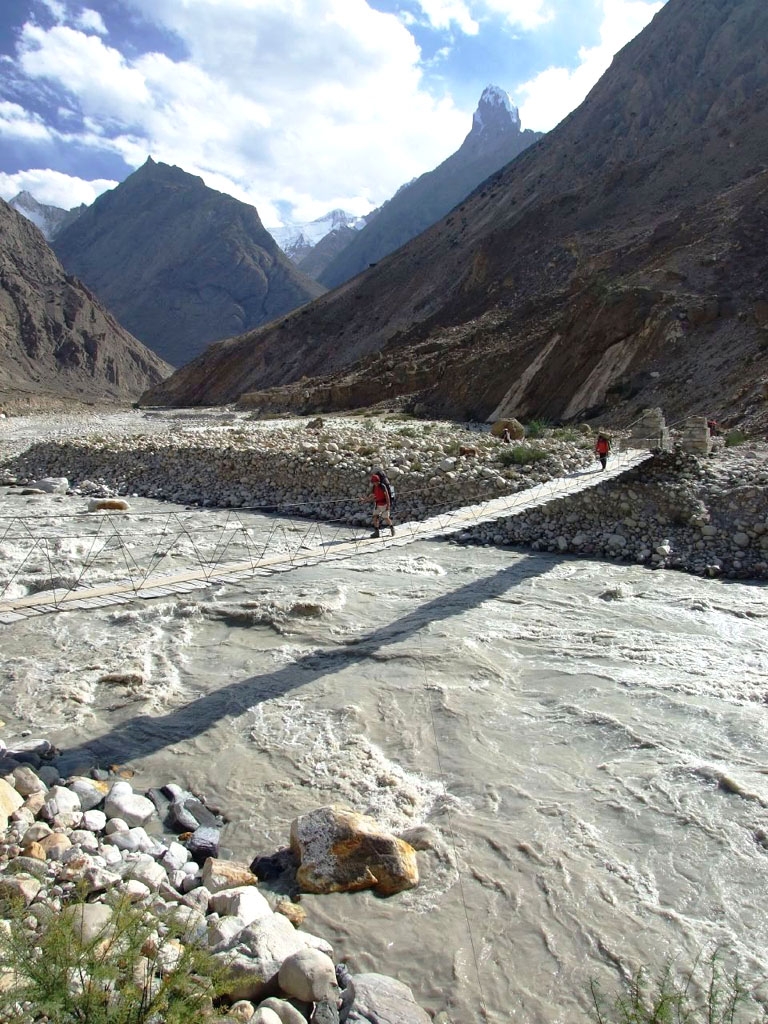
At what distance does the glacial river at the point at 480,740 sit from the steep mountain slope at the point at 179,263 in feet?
303

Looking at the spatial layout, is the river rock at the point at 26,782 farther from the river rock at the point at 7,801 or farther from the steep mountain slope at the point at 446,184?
the steep mountain slope at the point at 446,184

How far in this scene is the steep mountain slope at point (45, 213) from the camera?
455ft

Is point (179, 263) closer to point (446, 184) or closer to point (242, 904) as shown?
point (446, 184)

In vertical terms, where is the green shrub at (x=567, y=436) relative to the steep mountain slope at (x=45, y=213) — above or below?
below

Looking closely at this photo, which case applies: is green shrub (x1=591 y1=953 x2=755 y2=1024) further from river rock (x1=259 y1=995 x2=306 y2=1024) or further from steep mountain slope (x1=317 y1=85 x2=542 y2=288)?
steep mountain slope (x1=317 y1=85 x2=542 y2=288)

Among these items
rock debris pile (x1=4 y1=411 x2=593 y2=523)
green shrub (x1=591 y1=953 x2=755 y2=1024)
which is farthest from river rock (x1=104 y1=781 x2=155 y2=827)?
rock debris pile (x1=4 y1=411 x2=593 y2=523)

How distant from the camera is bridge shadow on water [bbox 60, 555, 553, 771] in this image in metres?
4.99

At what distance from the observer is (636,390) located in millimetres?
20438

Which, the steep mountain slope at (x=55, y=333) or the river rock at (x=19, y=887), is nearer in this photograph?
the river rock at (x=19, y=887)

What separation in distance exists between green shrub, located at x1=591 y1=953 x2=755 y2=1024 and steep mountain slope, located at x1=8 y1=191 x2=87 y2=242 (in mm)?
157467

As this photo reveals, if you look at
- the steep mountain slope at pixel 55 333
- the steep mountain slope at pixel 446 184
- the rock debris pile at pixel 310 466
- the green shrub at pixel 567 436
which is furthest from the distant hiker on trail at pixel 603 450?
the steep mountain slope at pixel 446 184

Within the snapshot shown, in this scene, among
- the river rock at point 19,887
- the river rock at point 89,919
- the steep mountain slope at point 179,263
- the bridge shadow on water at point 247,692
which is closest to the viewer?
the river rock at point 89,919

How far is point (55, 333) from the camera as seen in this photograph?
7094 centimetres

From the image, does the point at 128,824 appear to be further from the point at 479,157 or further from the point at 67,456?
the point at 479,157
